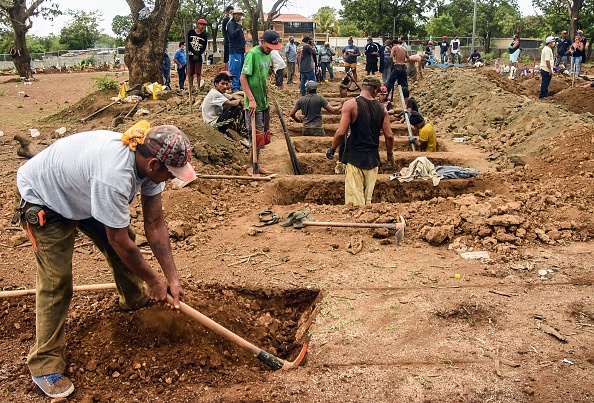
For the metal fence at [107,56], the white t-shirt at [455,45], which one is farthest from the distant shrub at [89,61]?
the white t-shirt at [455,45]

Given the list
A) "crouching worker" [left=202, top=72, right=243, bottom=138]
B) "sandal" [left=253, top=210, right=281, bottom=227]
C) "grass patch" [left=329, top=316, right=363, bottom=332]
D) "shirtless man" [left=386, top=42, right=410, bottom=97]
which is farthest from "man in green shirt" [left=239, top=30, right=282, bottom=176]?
"shirtless man" [left=386, top=42, right=410, bottom=97]

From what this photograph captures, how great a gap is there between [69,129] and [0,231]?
5.69 metres

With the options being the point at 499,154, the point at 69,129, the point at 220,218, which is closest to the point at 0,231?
the point at 220,218

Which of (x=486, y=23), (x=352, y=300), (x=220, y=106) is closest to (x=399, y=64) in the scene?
(x=220, y=106)

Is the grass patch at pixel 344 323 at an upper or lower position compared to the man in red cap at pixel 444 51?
lower

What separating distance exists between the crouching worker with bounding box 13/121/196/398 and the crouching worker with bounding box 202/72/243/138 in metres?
6.04

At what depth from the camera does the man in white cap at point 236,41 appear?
37.7 ft

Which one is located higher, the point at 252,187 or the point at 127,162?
the point at 127,162

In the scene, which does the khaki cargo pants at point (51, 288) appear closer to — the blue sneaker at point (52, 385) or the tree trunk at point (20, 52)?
the blue sneaker at point (52, 385)

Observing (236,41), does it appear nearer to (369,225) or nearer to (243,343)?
(369,225)

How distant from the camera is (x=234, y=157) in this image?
345 inches

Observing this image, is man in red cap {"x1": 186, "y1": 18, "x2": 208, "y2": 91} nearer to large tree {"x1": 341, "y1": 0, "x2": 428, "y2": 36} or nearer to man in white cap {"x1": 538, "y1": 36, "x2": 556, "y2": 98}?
man in white cap {"x1": 538, "y1": 36, "x2": 556, "y2": 98}

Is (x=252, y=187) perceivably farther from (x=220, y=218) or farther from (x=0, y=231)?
(x=0, y=231)

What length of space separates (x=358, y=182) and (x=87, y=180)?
14.1 ft
